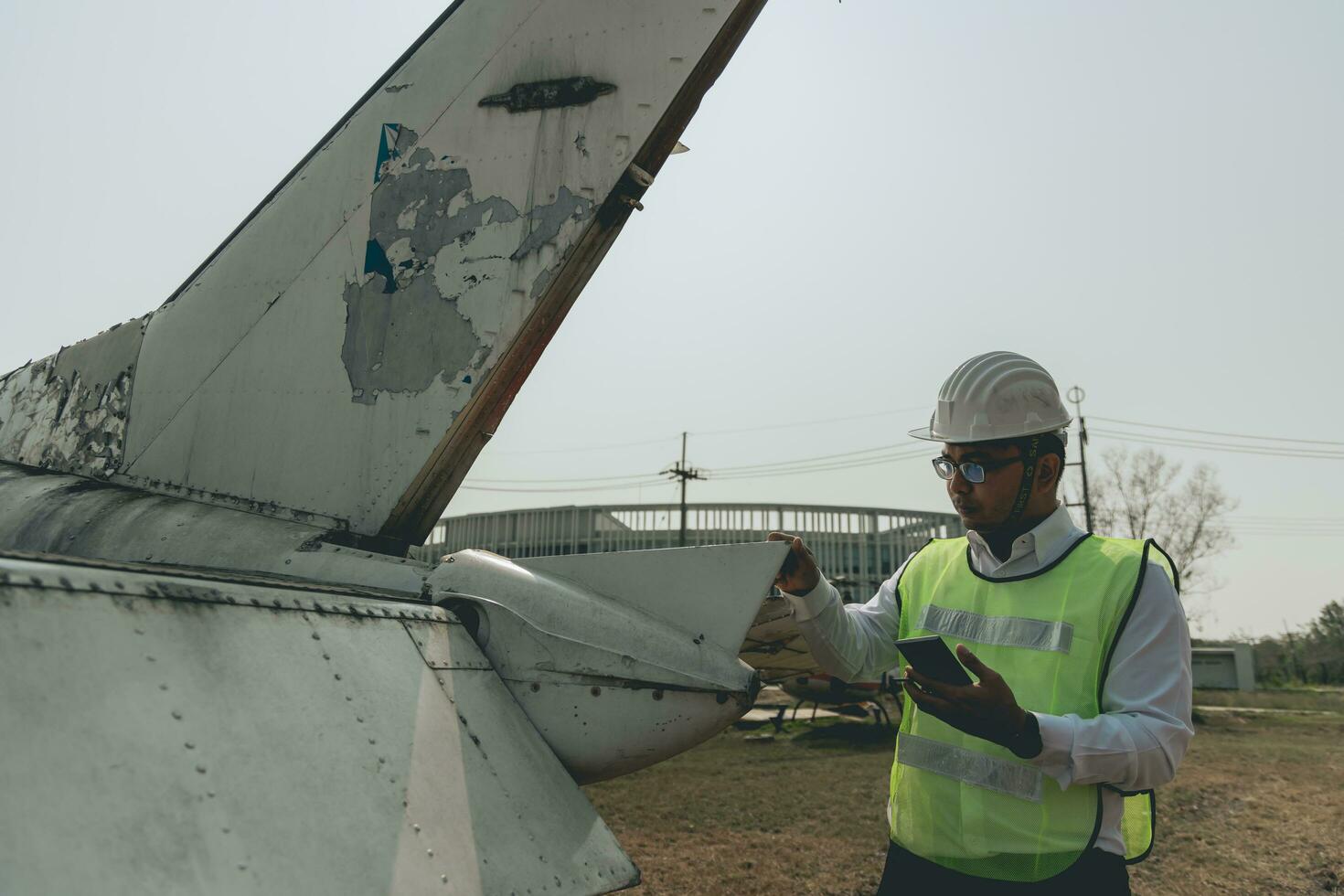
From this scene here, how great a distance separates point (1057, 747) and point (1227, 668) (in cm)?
3405

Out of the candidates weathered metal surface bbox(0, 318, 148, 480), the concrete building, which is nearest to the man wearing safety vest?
weathered metal surface bbox(0, 318, 148, 480)

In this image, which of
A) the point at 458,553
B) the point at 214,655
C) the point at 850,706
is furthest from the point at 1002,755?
the point at 850,706

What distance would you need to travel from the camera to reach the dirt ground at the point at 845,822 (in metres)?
5.70

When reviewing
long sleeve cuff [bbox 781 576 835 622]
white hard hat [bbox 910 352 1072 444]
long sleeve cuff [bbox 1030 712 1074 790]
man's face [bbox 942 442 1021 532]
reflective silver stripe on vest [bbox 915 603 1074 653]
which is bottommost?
long sleeve cuff [bbox 1030 712 1074 790]

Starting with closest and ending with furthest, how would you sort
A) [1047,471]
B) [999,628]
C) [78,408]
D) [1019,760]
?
[1019,760] → [999,628] → [1047,471] → [78,408]

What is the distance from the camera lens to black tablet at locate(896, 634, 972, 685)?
207 cm

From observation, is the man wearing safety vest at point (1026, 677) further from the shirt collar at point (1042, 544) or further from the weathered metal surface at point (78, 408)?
the weathered metal surface at point (78, 408)

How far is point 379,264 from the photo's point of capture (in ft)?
10.5

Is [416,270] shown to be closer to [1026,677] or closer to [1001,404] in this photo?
[1001,404]

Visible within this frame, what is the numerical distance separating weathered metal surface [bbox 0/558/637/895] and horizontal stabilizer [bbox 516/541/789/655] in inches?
22.0

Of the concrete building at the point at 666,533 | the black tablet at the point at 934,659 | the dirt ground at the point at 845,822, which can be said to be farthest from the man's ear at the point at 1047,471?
the concrete building at the point at 666,533

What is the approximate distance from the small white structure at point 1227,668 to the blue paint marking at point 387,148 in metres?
33.0

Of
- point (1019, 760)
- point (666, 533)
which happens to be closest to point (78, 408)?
point (1019, 760)

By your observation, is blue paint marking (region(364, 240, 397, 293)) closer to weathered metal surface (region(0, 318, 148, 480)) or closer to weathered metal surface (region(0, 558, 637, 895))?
weathered metal surface (region(0, 318, 148, 480))
